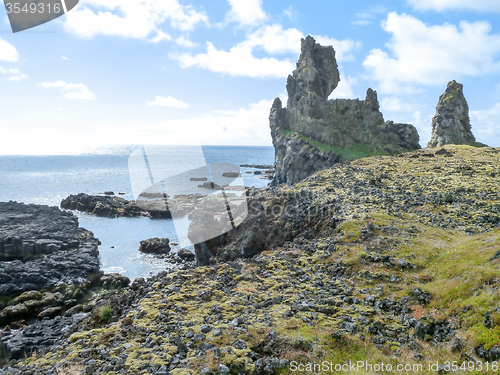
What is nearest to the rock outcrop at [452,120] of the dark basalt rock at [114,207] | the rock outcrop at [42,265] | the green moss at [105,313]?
the dark basalt rock at [114,207]

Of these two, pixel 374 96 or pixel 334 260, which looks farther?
pixel 374 96

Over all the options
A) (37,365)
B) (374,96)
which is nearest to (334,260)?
(37,365)

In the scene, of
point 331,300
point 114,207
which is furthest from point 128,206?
point 331,300

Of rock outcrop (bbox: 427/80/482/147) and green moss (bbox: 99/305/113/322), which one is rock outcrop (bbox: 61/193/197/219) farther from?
rock outcrop (bbox: 427/80/482/147)

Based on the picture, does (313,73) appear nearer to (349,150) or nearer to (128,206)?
(349,150)

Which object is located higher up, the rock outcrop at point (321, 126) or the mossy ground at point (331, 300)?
the rock outcrop at point (321, 126)

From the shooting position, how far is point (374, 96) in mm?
114938

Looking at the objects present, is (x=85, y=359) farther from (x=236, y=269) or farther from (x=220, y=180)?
(x=220, y=180)

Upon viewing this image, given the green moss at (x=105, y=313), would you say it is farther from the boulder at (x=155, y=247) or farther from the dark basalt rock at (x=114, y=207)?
the dark basalt rock at (x=114, y=207)

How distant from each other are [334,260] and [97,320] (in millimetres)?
15466

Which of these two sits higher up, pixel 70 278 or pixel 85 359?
pixel 85 359

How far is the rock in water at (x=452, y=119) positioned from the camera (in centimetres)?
10156

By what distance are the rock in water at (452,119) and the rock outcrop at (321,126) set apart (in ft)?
34.1

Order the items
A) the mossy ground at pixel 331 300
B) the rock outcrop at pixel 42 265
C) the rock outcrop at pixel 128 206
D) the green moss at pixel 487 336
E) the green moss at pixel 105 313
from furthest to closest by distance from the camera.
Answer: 1. the rock outcrop at pixel 128 206
2. the rock outcrop at pixel 42 265
3. the green moss at pixel 105 313
4. the mossy ground at pixel 331 300
5. the green moss at pixel 487 336
